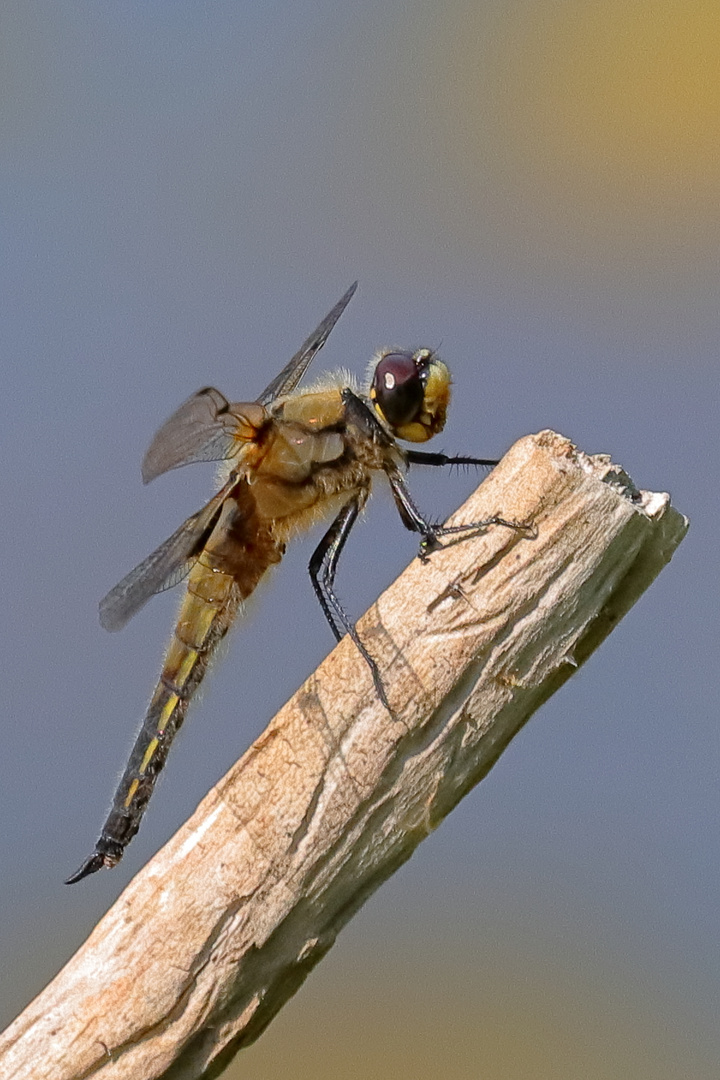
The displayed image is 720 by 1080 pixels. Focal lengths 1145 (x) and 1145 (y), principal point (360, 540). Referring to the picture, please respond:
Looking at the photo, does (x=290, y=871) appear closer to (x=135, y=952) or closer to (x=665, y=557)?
(x=135, y=952)

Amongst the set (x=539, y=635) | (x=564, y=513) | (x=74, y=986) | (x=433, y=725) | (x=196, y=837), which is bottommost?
(x=74, y=986)

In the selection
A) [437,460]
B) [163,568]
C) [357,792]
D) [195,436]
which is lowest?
[357,792]

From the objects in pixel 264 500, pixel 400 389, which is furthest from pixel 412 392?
pixel 264 500

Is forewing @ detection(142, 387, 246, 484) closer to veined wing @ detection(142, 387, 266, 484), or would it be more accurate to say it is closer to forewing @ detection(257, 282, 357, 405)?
veined wing @ detection(142, 387, 266, 484)

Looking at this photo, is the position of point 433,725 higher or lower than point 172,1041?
higher

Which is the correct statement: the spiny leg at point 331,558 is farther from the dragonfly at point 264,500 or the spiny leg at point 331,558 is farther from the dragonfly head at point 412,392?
the dragonfly head at point 412,392

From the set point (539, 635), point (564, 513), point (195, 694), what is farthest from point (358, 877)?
point (195, 694)

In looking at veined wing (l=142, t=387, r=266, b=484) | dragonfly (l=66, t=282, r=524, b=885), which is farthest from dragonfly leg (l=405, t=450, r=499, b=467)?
veined wing (l=142, t=387, r=266, b=484)

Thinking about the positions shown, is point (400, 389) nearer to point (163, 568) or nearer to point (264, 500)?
point (264, 500)
